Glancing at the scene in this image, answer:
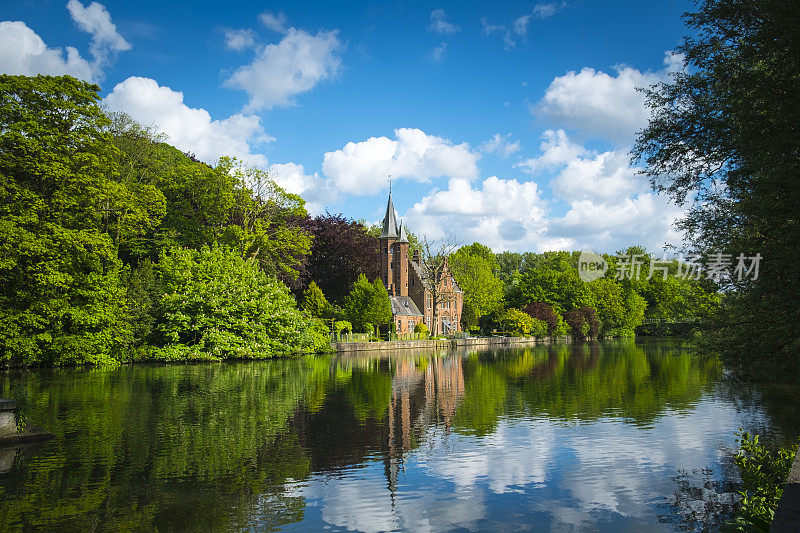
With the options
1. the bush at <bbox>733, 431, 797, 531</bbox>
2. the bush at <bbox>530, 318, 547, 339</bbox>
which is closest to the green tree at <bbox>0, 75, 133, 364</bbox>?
the bush at <bbox>733, 431, 797, 531</bbox>

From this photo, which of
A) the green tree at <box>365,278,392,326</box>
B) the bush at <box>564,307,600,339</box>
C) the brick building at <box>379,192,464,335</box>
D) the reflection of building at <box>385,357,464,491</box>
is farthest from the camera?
the bush at <box>564,307,600,339</box>

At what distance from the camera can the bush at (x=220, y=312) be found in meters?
32.9

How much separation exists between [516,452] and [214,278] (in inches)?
1117

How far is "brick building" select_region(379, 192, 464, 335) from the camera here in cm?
6638

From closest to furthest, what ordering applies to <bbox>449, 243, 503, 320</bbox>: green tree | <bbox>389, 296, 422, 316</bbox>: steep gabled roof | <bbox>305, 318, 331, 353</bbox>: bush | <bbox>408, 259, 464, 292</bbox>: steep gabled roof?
<bbox>305, 318, 331, 353</bbox>: bush
<bbox>389, 296, 422, 316</bbox>: steep gabled roof
<bbox>408, 259, 464, 292</bbox>: steep gabled roof
<bbox>449, 243, 503, 320</bbox>: green tree

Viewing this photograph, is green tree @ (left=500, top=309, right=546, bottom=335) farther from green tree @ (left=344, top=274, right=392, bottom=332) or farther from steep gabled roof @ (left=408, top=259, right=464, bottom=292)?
green tree @ (left=344, top=274, right=392, bottom=332)

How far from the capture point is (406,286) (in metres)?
69.4

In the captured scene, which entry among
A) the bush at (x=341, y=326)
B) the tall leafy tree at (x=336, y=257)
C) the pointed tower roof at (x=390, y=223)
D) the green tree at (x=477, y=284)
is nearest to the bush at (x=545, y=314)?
the green tree at (x=477, y=284)

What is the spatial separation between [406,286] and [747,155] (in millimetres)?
60452

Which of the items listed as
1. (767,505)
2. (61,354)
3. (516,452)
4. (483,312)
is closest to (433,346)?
(483,312)

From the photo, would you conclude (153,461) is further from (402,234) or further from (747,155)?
(402,234)

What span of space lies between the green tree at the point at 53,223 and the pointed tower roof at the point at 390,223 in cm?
4226

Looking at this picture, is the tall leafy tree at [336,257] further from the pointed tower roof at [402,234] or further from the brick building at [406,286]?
the pointed tower roof at [402,234]

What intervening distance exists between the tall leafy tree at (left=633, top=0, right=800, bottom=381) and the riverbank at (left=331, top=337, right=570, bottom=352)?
35.0 metres
